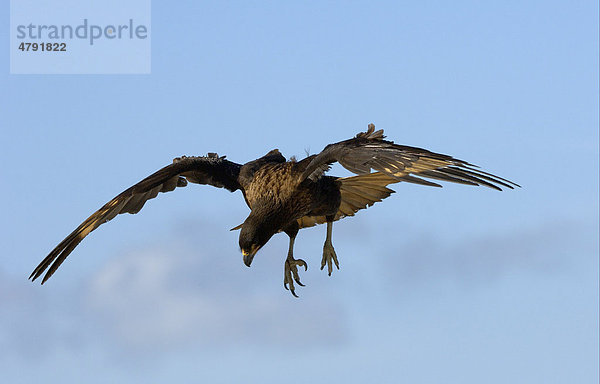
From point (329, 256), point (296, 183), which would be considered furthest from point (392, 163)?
point (329, 256)

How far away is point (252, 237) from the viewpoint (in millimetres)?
10688

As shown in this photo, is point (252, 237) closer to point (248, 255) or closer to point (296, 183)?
point (248, 255)

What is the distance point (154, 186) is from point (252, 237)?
1896 mm

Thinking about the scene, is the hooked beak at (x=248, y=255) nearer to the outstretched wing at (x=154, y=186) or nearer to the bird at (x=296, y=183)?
the bird at (x=296, y=183)

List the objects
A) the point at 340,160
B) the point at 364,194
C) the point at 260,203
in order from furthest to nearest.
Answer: the point at 364,194 → the point at 260,203 → the point at 340,160

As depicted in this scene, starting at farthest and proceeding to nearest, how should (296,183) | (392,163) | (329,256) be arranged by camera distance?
(329,256) → (296,183) → (392,163)

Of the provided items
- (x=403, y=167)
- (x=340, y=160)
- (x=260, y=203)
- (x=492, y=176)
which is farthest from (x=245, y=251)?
(x=492, y=176)

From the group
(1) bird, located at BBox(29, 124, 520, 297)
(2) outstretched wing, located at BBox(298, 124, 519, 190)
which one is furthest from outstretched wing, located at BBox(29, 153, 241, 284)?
(2) outstretched wing, located at BBox(298, 124, 519, 190)

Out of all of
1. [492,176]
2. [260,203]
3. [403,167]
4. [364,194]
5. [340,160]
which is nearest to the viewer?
[492,176]

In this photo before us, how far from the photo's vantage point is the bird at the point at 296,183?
32.0 feet

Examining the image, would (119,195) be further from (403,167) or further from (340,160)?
(403,167)

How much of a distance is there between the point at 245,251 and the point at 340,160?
1.48 metres

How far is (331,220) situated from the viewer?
12.9 metres

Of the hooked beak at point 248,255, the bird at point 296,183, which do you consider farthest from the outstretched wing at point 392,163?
the hooked beak at point 248,255
